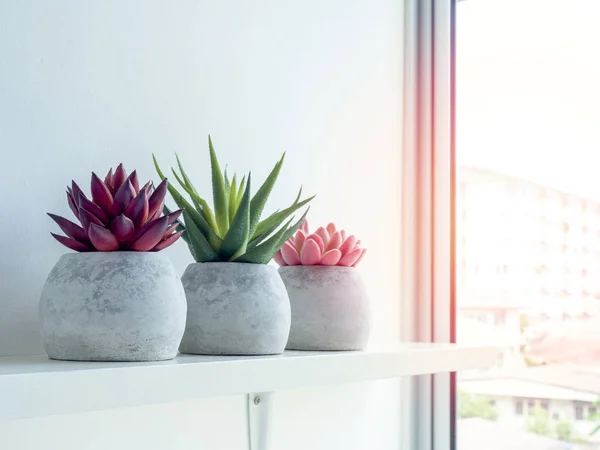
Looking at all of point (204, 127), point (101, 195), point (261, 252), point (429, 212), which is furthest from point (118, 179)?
point (429, 212)

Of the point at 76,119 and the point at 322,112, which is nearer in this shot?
the point at 76,119

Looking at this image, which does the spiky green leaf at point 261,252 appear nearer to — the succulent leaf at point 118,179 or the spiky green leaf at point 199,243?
the spiky green leaf at point 199,243

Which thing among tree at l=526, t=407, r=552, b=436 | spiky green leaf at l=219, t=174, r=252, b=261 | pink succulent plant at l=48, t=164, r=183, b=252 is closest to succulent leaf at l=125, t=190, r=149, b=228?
pink succulent plant at l=48, t=164, r=183, b=252

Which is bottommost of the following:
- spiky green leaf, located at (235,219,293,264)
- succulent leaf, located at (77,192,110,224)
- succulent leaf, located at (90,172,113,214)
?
spiky green leaf, located at (235,219,293,264)

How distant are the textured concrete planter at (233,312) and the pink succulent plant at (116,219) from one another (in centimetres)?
10

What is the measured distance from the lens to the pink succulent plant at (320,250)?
0.91 meters

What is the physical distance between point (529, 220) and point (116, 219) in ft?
2.64

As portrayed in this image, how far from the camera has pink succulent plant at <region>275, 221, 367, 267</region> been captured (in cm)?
91

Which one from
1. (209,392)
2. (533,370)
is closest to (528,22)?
(533,370)

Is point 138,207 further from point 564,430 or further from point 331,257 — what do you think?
point 564,430

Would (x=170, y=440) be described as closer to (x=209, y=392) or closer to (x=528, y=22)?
(x=209, y=392)

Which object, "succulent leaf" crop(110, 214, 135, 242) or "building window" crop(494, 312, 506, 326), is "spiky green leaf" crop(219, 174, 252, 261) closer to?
"succulent leaf" crop(110, 214, 135, 242)

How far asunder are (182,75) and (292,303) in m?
0.28

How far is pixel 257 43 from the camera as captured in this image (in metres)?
1.03
